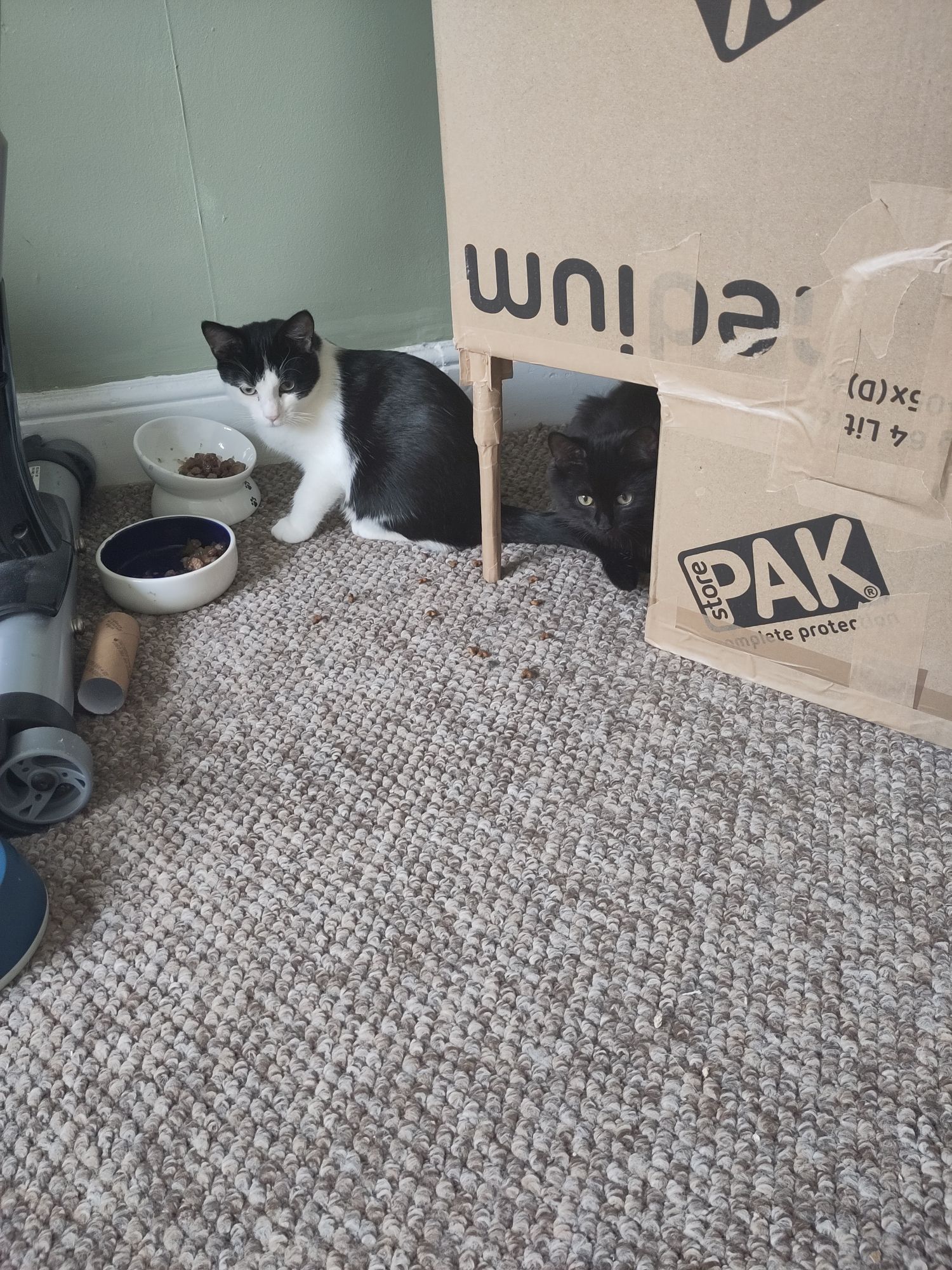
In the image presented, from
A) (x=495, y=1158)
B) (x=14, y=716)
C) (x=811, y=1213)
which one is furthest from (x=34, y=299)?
(x=811, y=1213)

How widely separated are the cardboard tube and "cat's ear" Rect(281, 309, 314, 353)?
18.6 inches

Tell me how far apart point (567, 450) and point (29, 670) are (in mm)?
724

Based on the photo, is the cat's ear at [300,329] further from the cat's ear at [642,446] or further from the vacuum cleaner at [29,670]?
the cat's ear at [642,446]

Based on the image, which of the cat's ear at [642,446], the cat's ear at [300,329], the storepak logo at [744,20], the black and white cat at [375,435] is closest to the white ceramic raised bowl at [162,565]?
the black and white cat at [375,435]

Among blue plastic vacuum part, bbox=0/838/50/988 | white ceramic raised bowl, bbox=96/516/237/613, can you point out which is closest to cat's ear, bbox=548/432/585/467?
white ceramic raised bowl, bbox=96/516/237/613

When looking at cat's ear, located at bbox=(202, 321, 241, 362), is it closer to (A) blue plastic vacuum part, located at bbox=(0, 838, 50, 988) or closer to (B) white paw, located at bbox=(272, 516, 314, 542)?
(B) white paw, located at bbox=(272, 516, 314, 542)

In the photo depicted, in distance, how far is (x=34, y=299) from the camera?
153cm

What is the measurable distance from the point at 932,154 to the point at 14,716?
39.8 inches

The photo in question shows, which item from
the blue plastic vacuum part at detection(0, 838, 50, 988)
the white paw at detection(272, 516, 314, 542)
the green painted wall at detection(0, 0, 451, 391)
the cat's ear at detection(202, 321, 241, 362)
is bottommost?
the blue plastic vacuum part at detection(0, 838, 50, 988)

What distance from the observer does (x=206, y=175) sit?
1.48m

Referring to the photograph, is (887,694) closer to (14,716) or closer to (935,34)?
(935,34)

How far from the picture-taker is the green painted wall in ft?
4.50

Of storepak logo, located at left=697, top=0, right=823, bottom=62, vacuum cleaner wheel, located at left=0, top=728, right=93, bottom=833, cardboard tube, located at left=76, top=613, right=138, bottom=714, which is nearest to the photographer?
storepak logo, located at left=697, top=0, right=823, bottom=62

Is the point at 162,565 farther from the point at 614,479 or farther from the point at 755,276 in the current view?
the point at 755,276
